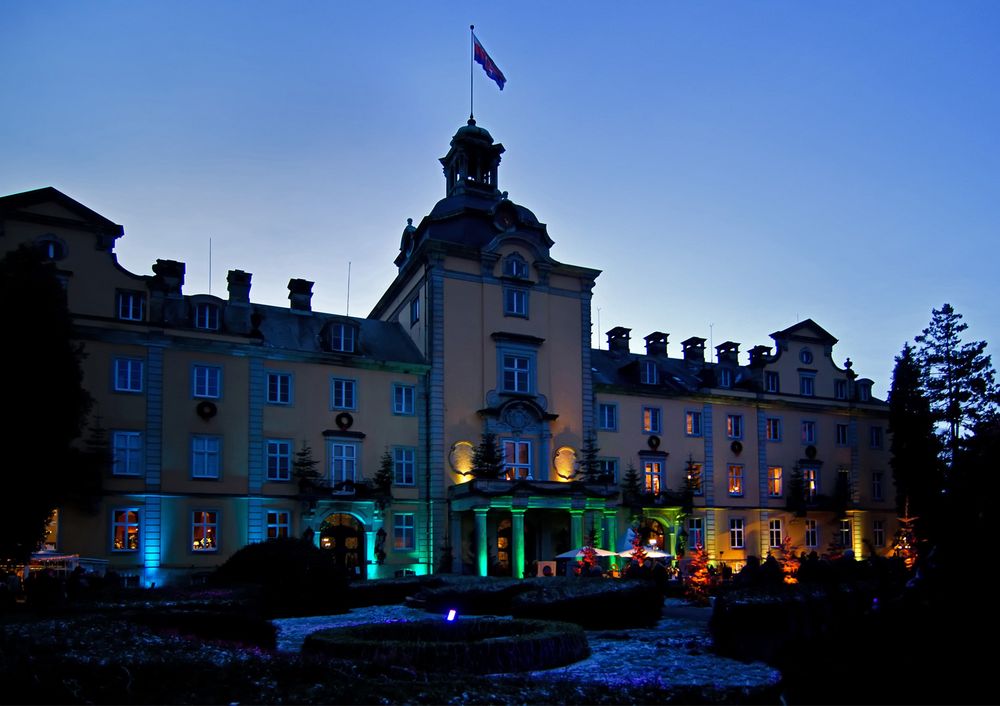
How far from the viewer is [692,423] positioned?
2212 inches

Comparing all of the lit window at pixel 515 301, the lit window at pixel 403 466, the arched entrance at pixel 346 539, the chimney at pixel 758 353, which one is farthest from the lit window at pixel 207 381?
the chimney at pixel 758 353

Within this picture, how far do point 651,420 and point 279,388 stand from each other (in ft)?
70.5

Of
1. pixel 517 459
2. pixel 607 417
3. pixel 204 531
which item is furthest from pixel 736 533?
pixel 204 531

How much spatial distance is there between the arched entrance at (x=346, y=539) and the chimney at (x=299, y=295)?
439 inches

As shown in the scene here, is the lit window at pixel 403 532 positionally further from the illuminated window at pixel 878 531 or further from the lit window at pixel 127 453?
the illuminated window at pixel 878 531

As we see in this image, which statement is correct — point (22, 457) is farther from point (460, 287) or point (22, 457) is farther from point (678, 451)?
point (678, 451)

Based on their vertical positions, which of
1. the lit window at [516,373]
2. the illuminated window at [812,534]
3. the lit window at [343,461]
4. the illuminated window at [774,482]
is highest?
the lit window at [516,373]

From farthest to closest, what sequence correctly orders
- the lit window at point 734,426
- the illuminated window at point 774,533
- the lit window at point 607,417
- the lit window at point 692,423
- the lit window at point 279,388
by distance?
1. the illuminated window at point 774,533
2. the lit window at point 734,426
3. the lit window at point 692,423
4. the lit window at point 607,417
5. the lit window at point 279,388

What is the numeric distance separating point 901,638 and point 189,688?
7.56 meters

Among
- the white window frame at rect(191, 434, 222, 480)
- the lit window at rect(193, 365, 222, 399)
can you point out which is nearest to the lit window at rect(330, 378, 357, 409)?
the lit window at rect(193, 365, 222, 399)

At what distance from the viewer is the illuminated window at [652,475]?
5381cm

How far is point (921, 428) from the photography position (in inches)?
2275

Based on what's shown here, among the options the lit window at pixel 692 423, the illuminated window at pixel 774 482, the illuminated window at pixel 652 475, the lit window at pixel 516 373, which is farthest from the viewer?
the illuminated window at pixel 774 482

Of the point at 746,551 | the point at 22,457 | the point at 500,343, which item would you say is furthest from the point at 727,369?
the point at 22,457
